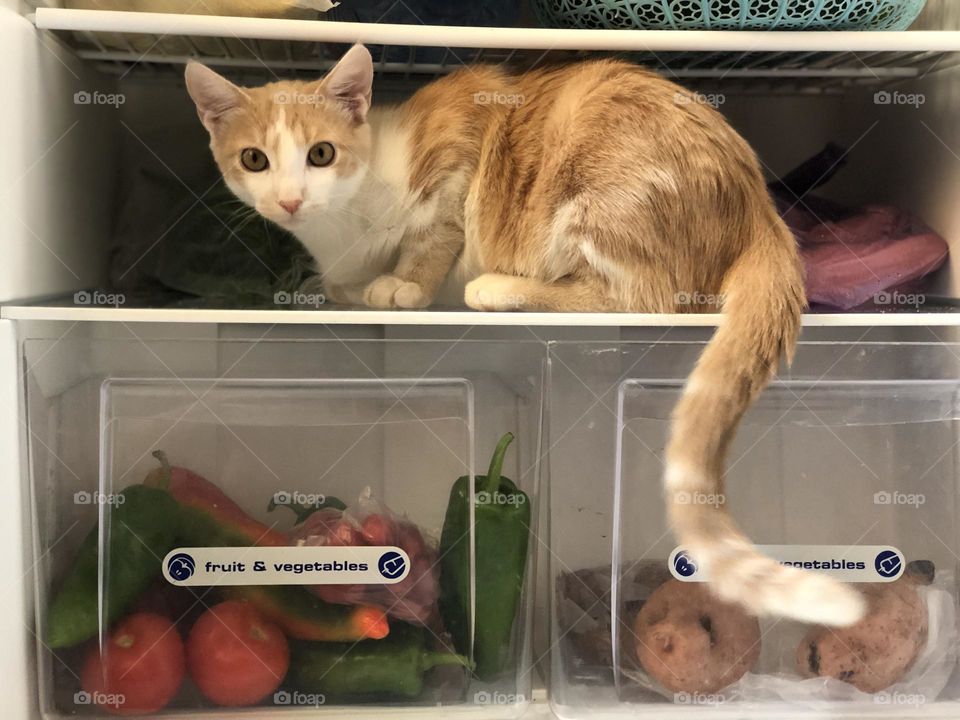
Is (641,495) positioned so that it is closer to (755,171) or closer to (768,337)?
(768,337)

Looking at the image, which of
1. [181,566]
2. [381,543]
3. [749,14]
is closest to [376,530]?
[381,543]

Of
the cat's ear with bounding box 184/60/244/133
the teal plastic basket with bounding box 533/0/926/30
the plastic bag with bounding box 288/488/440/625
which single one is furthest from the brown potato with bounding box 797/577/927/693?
the cat's ear with bounding box 184/60/244/133

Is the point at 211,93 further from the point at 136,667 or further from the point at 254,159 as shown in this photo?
the point at 136,667

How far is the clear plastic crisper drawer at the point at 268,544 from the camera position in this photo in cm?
94

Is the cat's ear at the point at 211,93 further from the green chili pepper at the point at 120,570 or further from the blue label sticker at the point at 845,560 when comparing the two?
the blue label sticker at the point at 845,560

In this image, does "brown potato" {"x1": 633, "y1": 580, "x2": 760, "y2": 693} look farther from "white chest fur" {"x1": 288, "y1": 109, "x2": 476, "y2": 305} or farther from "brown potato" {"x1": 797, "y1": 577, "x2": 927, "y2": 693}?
"white chest fur" {"x1": 288, "y1": 109, "x2": 476, "y2": 305}

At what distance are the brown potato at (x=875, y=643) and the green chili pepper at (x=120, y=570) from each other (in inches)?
30.7

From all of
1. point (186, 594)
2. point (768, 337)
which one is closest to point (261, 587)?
point (186, 594)

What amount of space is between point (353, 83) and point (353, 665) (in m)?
0.69

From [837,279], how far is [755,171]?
0.18 meters

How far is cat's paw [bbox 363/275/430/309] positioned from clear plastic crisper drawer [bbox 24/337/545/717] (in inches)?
3.7

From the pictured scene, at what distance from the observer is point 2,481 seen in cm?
89

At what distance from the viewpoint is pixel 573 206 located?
966mm

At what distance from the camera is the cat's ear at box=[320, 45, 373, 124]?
0.92 metres
